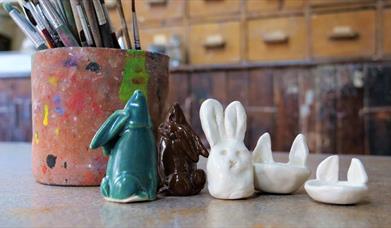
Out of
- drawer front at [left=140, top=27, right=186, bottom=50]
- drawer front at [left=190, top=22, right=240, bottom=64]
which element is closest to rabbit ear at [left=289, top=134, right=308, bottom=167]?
drawer front at [left=190, top=22, right=240, bottom=64]

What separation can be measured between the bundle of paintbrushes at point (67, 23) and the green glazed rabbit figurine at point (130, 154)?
14 cm

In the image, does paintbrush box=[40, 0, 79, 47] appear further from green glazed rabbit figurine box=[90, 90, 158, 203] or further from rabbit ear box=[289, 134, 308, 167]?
rabbit ear box=[289, 134, 308, 167]

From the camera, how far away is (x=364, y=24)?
5.14 feet

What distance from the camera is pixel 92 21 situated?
1.68ft

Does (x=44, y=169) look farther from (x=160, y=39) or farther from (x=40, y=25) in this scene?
(x=160, y=39)

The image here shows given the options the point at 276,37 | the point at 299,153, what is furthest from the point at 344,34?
the point at 299,153

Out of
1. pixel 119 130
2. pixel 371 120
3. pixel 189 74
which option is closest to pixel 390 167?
pixel 119 130

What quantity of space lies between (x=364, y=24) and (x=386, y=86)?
0.25 metres

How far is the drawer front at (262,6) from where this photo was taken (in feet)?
5.46

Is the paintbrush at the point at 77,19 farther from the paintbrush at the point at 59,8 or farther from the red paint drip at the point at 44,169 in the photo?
the red paint drip at the point at 44,169

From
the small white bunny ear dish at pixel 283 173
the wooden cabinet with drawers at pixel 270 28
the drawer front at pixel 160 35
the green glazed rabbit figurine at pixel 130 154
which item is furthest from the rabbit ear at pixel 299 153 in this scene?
the drawer front at pixel 160 35

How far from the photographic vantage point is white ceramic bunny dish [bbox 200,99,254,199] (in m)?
0.42

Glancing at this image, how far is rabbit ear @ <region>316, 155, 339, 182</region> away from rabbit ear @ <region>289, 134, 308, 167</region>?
2cm

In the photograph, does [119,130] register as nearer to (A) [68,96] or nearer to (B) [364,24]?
(A) [68,96]
